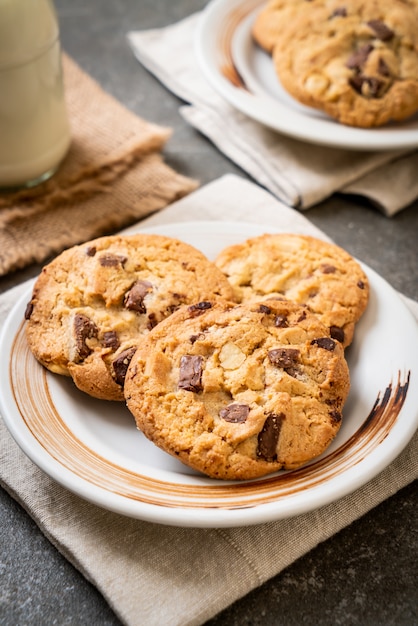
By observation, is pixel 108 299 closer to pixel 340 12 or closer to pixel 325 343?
pixel 325 343

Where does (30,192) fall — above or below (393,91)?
below

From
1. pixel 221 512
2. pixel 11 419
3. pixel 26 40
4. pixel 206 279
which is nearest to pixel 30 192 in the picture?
pixel 26 40

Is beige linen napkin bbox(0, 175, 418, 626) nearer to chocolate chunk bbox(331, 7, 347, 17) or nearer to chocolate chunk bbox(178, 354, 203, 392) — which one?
chocolate chunk bbox(178, 354, 203, 392)

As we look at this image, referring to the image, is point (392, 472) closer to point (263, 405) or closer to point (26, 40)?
point (263, 405)

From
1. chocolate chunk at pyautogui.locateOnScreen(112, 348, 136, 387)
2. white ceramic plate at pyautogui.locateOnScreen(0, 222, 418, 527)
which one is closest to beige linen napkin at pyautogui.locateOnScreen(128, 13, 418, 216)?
white ceramic plate at pyautogui.locateOnScreen(0, 222, 418, 527)

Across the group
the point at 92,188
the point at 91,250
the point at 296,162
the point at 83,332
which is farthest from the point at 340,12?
the point at 83,332

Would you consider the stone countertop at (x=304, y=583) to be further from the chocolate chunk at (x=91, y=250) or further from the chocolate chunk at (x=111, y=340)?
the chocolate chunk at (x=91, y=250)
